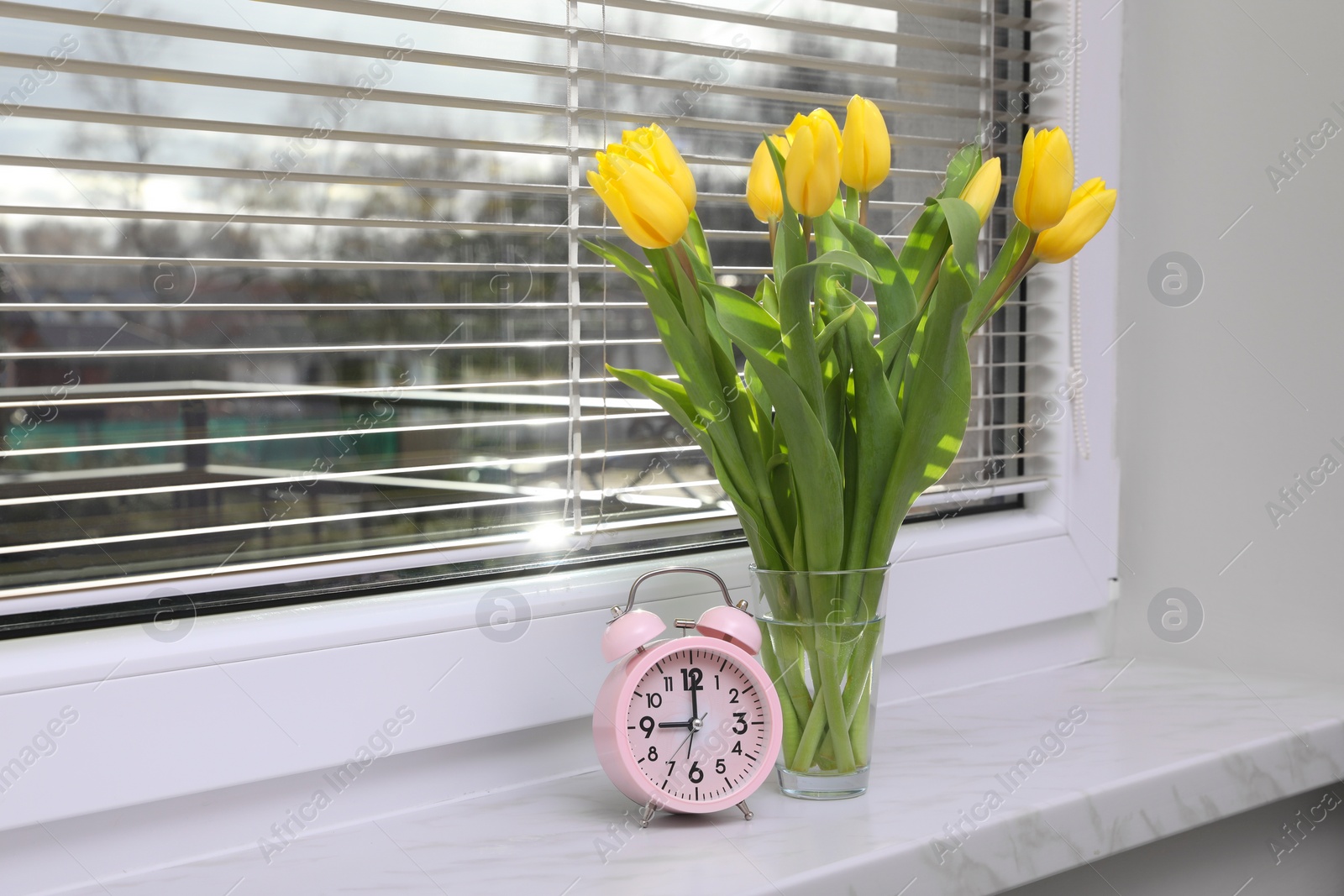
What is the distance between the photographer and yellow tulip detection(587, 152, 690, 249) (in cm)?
67

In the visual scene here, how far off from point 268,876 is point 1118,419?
937mm

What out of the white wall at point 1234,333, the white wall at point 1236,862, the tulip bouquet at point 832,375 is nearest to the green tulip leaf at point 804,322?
the tulip bouquet at point 832,375

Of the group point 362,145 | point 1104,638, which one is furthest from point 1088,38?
point 362,145

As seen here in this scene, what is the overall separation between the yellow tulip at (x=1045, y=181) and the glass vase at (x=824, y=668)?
262 millimetres

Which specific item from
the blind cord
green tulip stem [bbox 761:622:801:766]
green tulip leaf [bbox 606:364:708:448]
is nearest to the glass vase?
green tulip stem [bbox 761:622:801:766]

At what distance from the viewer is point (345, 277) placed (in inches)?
30.5

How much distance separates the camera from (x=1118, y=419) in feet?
3.91

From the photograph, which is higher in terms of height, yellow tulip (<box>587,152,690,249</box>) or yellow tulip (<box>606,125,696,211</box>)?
yellow tulip (<box>606,125,696,211</box>)

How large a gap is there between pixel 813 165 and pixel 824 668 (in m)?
0.34

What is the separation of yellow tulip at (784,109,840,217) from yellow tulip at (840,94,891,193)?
34 millimetres

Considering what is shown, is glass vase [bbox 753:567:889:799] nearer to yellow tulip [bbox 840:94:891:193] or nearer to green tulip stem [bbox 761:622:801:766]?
green tulip stem [bbox 761:622:801:766]

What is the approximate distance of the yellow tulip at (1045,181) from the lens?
697 mm

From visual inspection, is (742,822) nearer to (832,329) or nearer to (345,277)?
(832,329)

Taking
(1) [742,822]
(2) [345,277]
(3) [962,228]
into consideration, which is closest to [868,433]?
(3) [962,228]
